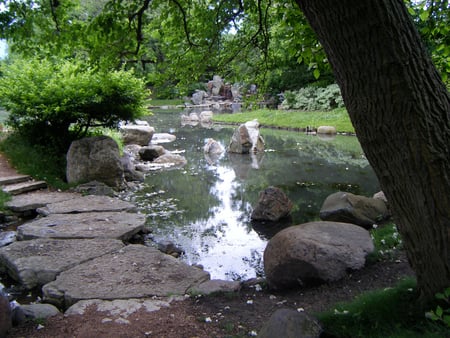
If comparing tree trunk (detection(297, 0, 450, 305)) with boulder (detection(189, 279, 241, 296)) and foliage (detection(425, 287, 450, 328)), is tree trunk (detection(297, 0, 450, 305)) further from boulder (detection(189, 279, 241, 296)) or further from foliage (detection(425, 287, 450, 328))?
boulder (detection(189, 279, 241, 296))

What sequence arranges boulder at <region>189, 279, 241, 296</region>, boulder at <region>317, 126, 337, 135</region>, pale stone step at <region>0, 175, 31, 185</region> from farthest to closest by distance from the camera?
boulder at <region>317, 126, 337, 135</region> < pale stone step at <region>0, 175, 31, 185</region> < boulder at <region>189, 279, 241, 296</region>

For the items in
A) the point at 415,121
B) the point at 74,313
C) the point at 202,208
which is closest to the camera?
the point at 415,121

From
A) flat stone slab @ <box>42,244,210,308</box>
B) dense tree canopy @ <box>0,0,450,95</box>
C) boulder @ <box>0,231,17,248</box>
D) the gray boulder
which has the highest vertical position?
dense tree canopy @ <box>0,0,450,95</box>

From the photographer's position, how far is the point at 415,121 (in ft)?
8.45

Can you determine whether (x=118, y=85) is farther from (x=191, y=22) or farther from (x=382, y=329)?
(x=382, y=329)

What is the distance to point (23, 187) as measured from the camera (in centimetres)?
948

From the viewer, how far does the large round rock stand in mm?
4980

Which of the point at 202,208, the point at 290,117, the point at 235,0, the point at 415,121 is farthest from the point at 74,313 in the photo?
the point at 290,117

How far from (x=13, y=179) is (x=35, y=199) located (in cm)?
138

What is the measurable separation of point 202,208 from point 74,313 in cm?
558

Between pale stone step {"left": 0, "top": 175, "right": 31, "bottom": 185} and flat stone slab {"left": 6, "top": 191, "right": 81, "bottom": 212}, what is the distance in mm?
679

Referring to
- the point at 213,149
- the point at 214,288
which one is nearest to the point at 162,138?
the point at 213,149

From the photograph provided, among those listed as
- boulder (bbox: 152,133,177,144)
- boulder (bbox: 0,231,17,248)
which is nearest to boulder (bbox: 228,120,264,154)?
boulder (bbox: 152,133,177,144)

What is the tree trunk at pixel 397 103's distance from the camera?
8.10ft
